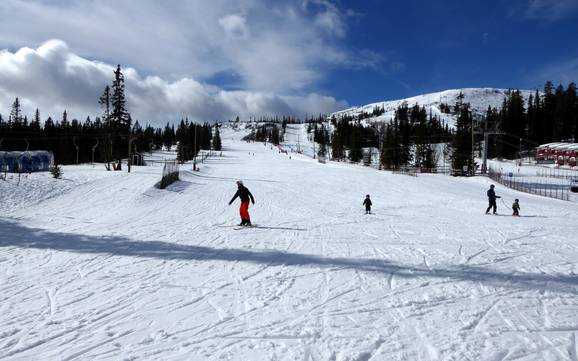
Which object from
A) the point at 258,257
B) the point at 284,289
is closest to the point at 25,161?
the point at 258,257

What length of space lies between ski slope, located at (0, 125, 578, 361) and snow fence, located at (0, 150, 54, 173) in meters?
19.5

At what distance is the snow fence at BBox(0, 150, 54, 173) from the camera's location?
31.2 meters

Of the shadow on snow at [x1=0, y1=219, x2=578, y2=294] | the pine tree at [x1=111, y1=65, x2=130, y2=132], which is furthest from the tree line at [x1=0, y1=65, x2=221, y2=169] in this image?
the shadow on snow at [x1=0, y1=219, x2=578, y2=294]

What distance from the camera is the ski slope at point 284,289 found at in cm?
459

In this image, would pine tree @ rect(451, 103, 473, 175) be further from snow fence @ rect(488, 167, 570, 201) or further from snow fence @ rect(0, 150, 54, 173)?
snow fence @ rect(0, 150, 54, 173)

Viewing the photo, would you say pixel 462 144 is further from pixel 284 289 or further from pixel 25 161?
pixel 284 289

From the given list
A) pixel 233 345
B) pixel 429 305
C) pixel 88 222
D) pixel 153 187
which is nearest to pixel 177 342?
pixel 233 345

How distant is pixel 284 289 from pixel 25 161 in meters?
35.7

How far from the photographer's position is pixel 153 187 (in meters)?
25.0

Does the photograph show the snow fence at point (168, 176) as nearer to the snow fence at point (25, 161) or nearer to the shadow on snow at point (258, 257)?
the snow fence at point (25, 161)

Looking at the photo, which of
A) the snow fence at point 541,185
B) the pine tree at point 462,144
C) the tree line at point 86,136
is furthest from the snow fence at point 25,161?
the pine tree at point 462,144

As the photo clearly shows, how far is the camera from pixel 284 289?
680cm

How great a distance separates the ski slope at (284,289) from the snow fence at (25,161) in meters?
19.5

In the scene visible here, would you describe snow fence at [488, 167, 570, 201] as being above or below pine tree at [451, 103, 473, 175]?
below
